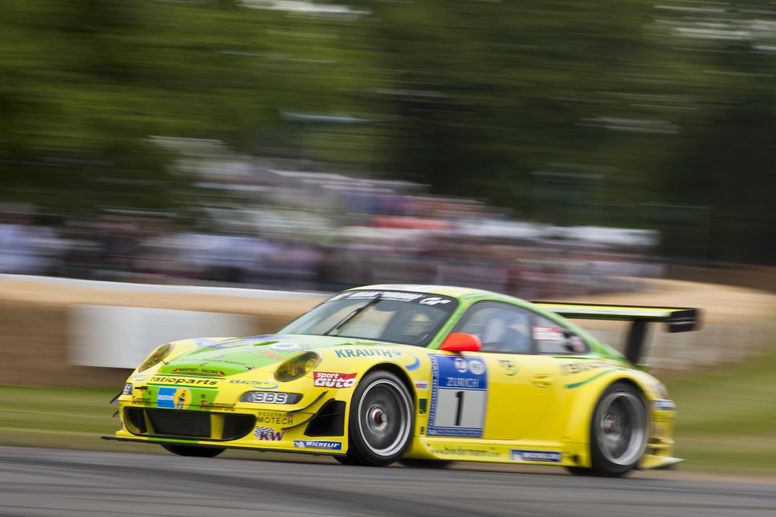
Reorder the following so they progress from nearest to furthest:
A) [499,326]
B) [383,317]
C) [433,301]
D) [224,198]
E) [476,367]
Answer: [476,367], [383,317], [433,301], [499,326], [224,198]

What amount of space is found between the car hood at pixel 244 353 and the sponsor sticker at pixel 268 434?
1.21ft

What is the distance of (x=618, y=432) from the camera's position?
9383 millimetres

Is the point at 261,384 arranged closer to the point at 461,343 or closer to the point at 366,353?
the point at 366,353

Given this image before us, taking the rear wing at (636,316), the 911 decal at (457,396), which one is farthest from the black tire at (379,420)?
the rear wing at (636,316)

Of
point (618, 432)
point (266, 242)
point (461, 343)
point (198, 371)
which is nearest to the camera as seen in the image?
point (198, 371)

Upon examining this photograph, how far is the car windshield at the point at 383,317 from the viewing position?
8.59 m

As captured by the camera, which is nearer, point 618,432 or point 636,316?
point 618,432

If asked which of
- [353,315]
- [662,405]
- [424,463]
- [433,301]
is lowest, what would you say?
[424,463]

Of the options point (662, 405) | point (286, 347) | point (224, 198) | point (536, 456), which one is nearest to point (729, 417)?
point (662, 405)

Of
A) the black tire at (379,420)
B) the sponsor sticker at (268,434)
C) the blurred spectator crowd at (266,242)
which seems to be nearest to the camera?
the sponsor sticker at (268,434)

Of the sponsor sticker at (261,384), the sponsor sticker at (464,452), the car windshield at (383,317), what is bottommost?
the sponsor sticker at (464,452)

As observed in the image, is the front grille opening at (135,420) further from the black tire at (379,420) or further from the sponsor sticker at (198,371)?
the black tire at (379,420)

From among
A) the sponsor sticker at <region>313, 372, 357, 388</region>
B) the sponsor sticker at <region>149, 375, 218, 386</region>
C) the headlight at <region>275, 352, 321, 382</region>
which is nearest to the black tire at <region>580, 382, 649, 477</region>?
the sponsor sticker at <region>313, 372, 357, 388</region>

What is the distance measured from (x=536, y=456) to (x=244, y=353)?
2.03 meters
